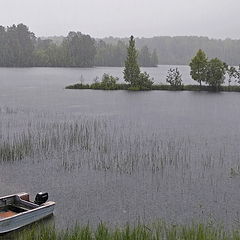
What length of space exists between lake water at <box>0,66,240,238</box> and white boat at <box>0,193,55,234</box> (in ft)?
2.66

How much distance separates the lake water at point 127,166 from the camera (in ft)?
55.8

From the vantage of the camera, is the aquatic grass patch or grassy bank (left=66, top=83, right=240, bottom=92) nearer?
the aquatic grass patch

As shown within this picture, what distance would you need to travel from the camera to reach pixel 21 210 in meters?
15.4

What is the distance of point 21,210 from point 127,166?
8859mm

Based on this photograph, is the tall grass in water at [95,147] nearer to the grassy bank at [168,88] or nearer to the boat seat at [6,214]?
the boat seat at [6,214]

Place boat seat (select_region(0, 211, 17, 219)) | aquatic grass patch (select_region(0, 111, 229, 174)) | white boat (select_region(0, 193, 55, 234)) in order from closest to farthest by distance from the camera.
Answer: white boat (select_region(0, 193, 55, 234)), boat seat (select_region(0, 211, 17, 219)), aquatic grass patch (select_region(0, 111, 229, 174))

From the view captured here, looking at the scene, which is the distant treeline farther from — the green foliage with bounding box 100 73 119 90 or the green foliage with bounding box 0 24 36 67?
the green foliage with bounding box 100 73 119 90

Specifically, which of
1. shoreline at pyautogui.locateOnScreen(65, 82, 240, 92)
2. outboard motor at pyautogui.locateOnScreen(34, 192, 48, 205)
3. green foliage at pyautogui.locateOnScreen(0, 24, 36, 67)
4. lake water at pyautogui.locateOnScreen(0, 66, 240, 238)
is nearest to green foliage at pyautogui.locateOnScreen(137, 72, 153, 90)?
shoreline at pyautogui.locateOnScreen(65, 82, 240, 92)

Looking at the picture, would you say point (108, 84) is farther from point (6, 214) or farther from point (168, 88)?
point (6, 214)

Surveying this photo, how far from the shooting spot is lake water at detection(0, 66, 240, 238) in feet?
55.8

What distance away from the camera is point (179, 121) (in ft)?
134

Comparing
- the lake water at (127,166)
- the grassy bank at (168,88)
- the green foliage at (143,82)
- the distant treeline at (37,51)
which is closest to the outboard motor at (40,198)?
the lake water at (127,166)

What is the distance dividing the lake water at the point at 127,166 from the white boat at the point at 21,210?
2.66ft

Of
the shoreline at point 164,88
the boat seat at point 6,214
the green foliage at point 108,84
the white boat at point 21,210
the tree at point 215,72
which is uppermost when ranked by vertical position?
the tree at point 215,72
